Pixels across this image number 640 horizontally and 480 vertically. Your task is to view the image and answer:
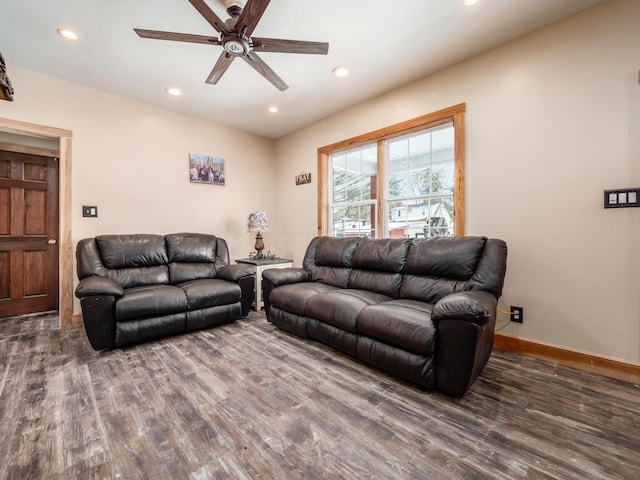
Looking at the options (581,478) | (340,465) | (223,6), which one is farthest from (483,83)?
(340,465)

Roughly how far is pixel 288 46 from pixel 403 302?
7.05ft

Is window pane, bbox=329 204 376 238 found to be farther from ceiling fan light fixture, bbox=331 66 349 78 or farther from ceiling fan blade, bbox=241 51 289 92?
ceiling fan blade, bbox=241 51 289 92

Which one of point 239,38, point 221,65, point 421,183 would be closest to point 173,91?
point 221,65

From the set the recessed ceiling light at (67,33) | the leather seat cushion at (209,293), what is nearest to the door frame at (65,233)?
the recessed ceiling light at (67,33)

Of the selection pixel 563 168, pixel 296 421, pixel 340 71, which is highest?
pixel 340 71

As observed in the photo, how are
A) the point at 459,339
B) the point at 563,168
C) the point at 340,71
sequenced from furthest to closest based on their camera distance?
the point at 340,71 < the point at 563,168 < the point at 459,339

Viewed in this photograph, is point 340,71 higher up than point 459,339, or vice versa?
point 340,71

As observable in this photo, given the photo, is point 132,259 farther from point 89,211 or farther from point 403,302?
point 403,302

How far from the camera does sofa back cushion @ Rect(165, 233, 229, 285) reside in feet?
11.1

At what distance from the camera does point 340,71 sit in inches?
113

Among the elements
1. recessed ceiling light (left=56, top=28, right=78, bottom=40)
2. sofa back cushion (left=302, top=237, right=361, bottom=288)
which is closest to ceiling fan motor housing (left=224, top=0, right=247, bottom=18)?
recessed ceiling light (left=56, top=28, right=78, bottom=40)

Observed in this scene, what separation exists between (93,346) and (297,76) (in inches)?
127

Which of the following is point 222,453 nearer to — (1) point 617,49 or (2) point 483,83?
(2) point 483,83

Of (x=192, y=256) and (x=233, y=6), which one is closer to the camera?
(x=233, y=6)
